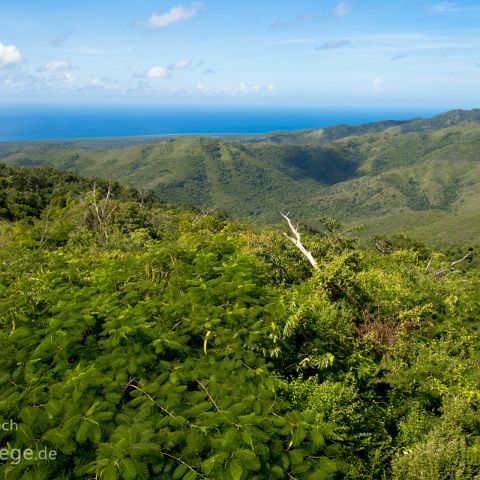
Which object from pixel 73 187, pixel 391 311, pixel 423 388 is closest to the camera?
pixel 423 388

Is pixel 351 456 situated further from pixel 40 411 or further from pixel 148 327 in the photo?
pixel 40 411

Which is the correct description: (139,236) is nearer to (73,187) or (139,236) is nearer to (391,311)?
(391,311)

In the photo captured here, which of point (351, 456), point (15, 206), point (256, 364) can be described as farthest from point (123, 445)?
point (15, 206)

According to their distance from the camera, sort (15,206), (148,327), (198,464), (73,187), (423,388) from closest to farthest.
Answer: (198,464)
(148,327)
(423,388)
(15,206)
(73,187)

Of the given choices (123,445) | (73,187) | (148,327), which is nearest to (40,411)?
(123,445)

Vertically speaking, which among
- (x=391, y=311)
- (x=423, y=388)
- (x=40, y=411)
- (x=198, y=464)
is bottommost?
(x=423, y=388)

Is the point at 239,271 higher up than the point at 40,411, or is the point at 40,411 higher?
the point at 239,271

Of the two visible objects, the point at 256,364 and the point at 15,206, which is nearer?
the point at 256,364
